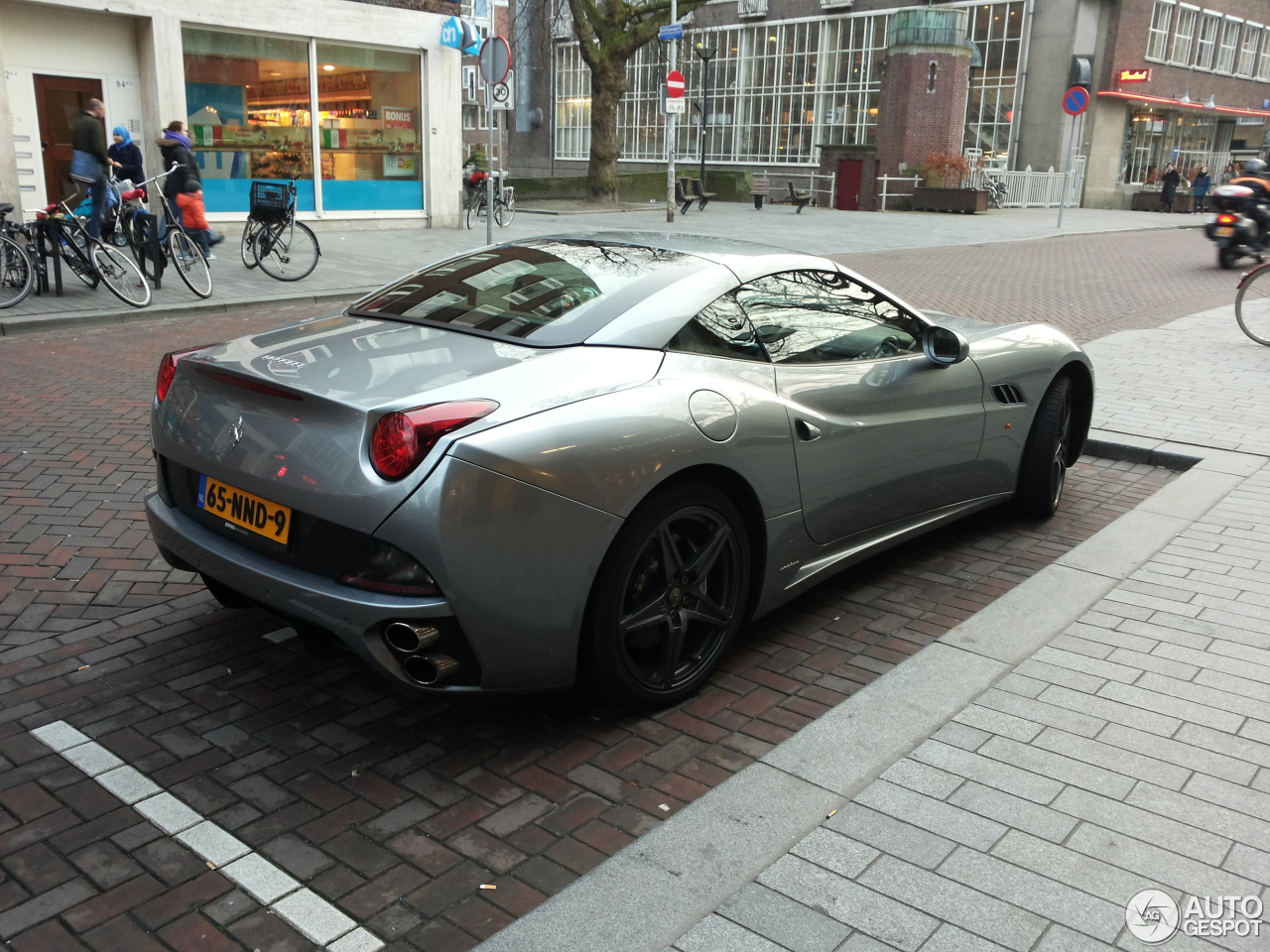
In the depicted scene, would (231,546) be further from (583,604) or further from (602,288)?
(602,288)

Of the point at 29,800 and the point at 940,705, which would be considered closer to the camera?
the point at 29,800

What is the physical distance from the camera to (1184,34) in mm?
46969

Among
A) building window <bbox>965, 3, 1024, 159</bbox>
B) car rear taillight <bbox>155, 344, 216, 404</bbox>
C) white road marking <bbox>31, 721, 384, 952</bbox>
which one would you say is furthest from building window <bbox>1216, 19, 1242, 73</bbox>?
white road marking <bbox>31, 721, 384, 952</bbox>

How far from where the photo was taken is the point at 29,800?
9.40 ft

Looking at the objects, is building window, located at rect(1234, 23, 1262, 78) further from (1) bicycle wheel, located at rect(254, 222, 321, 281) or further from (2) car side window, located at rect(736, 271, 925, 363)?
(2) car side window, located at rect(736, 271, 925, 363)

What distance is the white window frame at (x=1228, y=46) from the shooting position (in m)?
49.7

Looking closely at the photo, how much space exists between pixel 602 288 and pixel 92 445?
12.9 ft

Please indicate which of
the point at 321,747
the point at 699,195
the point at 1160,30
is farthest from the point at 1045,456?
the point at 1160,30

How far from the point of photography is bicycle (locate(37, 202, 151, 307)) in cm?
1101

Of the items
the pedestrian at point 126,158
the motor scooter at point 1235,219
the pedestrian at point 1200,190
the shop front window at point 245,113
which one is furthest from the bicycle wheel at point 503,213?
the pedestrian at point 1200,190

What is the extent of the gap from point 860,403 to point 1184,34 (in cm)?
5189

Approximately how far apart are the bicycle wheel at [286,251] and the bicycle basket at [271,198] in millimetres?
184

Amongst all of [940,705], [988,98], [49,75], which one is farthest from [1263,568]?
[988,98]

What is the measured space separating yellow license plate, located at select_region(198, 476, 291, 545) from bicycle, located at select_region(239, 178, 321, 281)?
10765 mm
